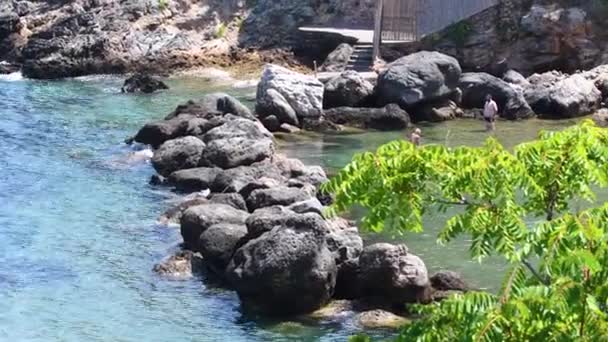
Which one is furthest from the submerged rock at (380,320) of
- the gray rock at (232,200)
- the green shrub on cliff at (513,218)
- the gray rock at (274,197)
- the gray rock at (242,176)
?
A: the green shrub on cliff at (513,218)

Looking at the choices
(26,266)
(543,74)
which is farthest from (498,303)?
(543,74)

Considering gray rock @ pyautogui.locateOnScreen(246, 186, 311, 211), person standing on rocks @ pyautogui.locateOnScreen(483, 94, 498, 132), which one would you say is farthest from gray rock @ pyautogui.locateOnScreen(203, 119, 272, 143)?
person standing on rocks @ pyautogui.locateOnScreen(483, 94, 498, 132)

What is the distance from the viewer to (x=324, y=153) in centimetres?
3438

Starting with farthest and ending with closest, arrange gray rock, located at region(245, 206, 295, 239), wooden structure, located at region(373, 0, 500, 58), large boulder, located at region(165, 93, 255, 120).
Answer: wooden structure, located at region(373, 0, 500, 58)
large boulder, located at region(165, 93, 255, 120)
gray rock, located at region(245, 206, 295, 239)

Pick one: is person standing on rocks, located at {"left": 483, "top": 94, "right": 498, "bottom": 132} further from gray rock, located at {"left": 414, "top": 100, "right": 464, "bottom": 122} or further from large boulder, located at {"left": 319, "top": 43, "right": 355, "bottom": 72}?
large boulder, located at {"left": 319, "top": 43, "right": 355, "bottom": 72}

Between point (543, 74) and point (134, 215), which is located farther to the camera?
point (543, 74)

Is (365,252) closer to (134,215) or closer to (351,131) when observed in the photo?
(134,215)

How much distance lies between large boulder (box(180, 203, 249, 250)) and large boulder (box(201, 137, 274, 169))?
627 centimetres

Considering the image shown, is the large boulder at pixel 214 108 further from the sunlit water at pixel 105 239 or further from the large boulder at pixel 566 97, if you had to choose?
the large boulder at pixel 566 97

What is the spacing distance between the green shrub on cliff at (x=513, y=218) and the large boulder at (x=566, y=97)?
3135cm

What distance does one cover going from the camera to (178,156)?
32.1 meters

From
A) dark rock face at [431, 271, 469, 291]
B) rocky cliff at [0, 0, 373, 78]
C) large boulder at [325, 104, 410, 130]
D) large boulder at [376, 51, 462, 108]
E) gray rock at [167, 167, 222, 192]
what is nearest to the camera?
dark rock face at [431, 271, 469, 291]

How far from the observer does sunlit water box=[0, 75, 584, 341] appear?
64.4 ft

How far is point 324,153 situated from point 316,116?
14.6 feet
